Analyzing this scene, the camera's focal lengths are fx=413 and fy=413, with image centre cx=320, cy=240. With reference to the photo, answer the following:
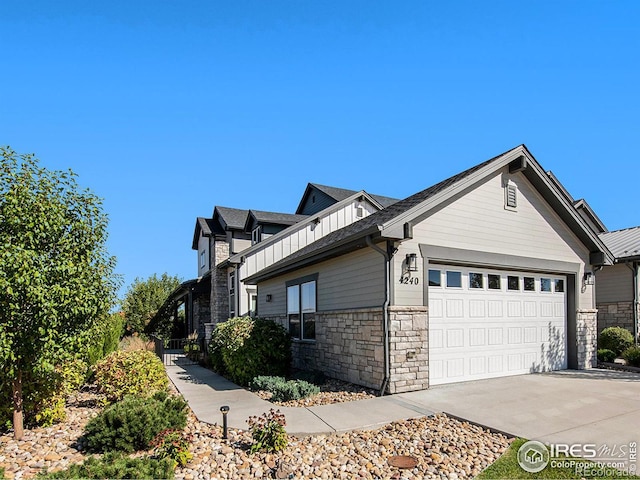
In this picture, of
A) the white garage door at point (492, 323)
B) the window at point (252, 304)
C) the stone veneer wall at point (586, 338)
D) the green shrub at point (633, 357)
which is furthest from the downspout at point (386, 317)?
the window at point (252, 304)

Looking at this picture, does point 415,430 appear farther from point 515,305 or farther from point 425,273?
point 515,305

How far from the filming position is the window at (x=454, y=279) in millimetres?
9617

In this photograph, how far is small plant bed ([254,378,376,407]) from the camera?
8234mm

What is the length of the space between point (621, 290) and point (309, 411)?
1385 cm

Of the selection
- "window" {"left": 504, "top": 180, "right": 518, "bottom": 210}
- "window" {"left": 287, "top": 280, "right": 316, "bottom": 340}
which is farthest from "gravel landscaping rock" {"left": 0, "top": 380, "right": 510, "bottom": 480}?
"window" {"left": 504, "top": 180, "right": 518, "bottom": 210}

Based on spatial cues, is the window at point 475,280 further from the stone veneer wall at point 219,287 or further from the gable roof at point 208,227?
the gable roof at point 208,227

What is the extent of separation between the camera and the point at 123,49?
10359 mm

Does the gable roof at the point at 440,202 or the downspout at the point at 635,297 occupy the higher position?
the gable roof at the point at 440,202

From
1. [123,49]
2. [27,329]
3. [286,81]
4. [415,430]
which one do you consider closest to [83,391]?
[27,329]

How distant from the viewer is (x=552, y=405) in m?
7.33

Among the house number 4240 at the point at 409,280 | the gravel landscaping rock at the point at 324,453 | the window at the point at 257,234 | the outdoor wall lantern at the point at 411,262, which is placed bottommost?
the gravel landscaping rock at the point at 324,453

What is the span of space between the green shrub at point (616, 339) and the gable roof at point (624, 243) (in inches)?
101

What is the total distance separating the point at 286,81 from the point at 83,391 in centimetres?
940

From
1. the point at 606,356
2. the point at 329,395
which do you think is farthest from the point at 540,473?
the point at 606,356
